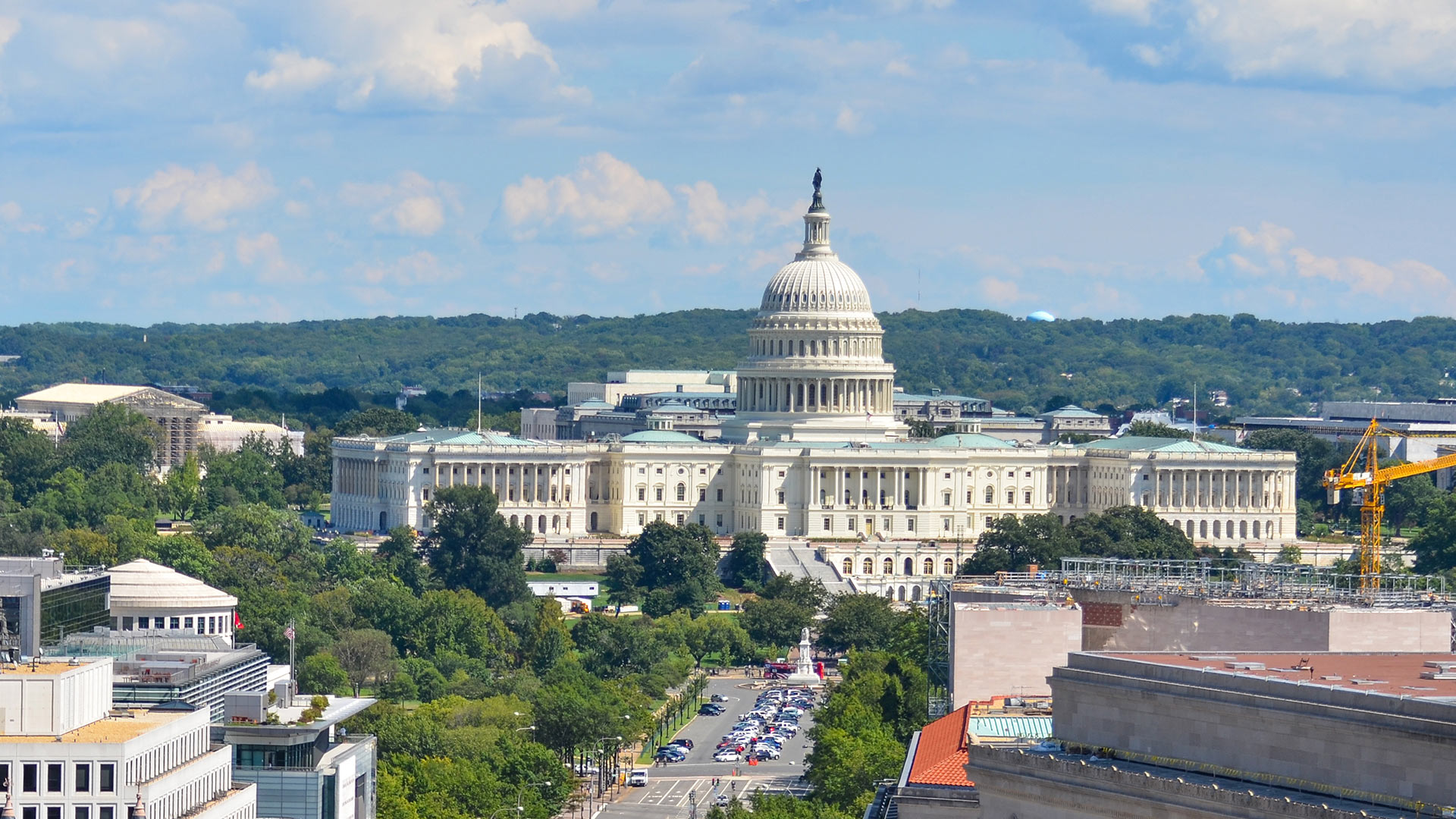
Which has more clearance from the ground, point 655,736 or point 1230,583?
point 1230,583

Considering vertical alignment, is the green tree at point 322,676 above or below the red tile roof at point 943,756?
below

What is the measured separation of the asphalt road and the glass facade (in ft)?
64.6

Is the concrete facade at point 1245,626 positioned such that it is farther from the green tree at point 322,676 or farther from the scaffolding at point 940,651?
the green tree at point 322,676

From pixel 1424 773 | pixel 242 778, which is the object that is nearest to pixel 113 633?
pixel 242 778

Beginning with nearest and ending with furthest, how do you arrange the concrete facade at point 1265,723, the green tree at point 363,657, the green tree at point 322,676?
the concrete facade at point 1265,723 → the green tree at point 322,676 → the green tree at point 363,657

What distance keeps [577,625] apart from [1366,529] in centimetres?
4490

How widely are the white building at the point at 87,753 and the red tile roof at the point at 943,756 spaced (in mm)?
16310

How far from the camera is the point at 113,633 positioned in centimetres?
11531

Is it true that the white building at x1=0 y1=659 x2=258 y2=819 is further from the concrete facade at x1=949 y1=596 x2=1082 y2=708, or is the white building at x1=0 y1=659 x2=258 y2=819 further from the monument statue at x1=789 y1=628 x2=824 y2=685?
the monument statue at x1=789 y1=628 x2=824 y2=685

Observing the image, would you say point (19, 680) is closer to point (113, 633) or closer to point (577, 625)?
point (113, 633)

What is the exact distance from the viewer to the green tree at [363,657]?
534 ft

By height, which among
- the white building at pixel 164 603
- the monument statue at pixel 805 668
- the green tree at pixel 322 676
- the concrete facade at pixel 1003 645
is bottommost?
the monument statue at pixel 805 668

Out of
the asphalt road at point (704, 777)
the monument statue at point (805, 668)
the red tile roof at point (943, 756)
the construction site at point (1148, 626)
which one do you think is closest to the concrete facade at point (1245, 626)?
the construction site at point (1148, 626)

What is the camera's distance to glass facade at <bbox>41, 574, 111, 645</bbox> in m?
110
